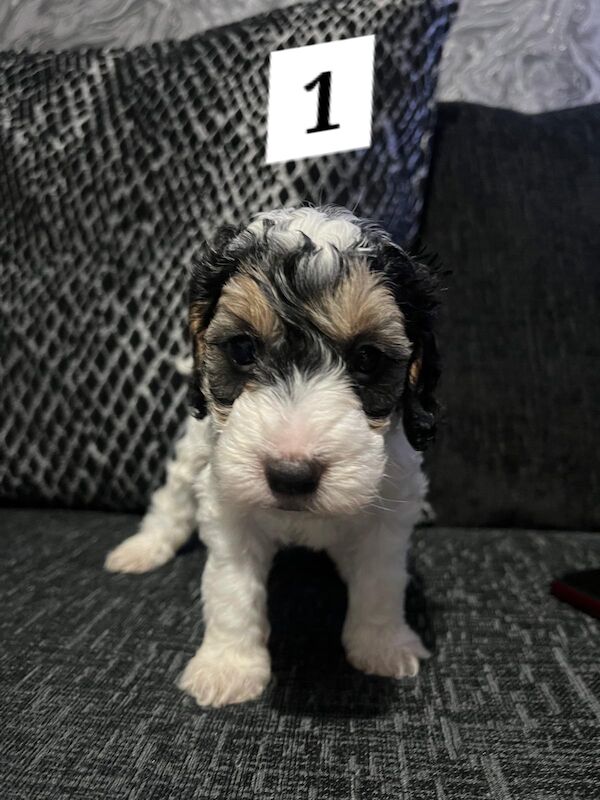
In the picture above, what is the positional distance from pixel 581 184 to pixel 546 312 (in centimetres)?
45

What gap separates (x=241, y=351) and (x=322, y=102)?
2.13ft

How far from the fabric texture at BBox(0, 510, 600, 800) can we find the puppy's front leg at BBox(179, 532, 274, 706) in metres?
0.04

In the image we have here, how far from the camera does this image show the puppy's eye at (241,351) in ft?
3.86

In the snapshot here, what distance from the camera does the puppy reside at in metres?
1.03

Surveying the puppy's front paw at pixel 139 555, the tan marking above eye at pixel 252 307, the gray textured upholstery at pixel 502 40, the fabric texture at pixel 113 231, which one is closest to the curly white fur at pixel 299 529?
the tan marking above eye at pixel 252 307

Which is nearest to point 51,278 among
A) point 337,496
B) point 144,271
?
point 144,271

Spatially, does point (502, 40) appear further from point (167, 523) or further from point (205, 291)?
point (167, 523)

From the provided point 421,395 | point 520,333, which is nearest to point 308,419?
point 421,395

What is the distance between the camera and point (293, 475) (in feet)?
3.22

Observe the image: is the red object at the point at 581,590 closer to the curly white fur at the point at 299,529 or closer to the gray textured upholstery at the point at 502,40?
the curly white fur at the point at 299,529

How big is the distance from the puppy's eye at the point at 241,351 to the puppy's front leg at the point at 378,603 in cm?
47

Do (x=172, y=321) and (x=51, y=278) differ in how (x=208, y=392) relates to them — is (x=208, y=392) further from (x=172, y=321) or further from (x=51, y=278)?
(x=51, y=278)

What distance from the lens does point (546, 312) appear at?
6.40 ft

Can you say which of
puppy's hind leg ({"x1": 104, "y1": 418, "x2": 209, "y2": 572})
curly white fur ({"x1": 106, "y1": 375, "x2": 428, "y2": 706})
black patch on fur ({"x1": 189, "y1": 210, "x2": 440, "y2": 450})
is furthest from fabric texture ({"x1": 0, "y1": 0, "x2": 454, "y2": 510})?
black patch on fur ({"x1": 189, "y1": 210, "x2": 440, "y2": 450})
